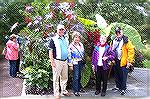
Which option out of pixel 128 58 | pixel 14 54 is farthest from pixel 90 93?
pixel 14 54

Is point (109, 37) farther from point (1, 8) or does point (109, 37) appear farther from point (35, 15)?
point (1, 8)

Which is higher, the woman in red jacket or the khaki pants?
Answer: the woman in red jacket

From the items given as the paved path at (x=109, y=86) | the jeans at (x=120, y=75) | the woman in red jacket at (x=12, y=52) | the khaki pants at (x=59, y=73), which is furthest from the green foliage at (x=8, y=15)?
the jeans at (x=120, y=75)

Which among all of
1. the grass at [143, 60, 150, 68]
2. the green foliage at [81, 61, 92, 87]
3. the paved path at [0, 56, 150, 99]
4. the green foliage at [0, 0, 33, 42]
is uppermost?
the green foliage at [0, 0, 33, 42]

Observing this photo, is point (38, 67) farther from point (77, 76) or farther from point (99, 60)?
point (99, 60)

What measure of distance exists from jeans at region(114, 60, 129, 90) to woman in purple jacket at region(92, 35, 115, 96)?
12.0 inches

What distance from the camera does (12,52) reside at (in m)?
7.95

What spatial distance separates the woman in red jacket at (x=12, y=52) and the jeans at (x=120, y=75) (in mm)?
2142

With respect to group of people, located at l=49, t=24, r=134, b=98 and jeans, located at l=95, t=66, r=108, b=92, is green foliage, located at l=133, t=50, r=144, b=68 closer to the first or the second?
group of people, located at l=49, t=24, r=134, b=98

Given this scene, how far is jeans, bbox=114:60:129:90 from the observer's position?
7.66 m

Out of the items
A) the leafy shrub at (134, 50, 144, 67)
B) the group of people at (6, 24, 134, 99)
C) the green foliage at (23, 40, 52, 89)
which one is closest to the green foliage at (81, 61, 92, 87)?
the group of people at (6, 24, 134, 99)

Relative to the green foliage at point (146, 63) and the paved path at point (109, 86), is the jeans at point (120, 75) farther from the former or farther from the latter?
the green foliage at point (146, 63)

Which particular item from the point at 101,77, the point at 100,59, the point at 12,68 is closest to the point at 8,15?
the point at 12,68

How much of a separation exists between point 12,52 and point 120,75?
7.62ft
